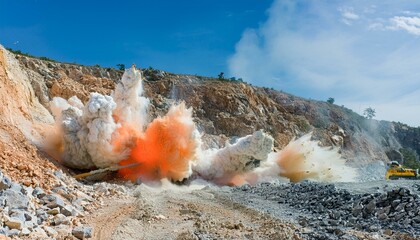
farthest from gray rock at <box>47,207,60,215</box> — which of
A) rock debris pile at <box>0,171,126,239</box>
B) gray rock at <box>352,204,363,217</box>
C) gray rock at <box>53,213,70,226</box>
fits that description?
gray rock at <box>352,204,363,217</box>

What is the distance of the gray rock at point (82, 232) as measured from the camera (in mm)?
12129

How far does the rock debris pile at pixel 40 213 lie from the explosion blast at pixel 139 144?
1172 cm

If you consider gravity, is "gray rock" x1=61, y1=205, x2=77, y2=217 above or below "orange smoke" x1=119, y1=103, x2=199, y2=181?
below

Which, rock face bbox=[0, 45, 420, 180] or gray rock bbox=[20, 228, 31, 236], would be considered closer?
gray rock bbox=[20, 228, 31, 236]

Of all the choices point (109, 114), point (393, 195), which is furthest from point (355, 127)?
point (393, 195)

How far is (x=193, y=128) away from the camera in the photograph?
101ft

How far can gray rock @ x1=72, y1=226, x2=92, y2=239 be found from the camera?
12129 millimetres

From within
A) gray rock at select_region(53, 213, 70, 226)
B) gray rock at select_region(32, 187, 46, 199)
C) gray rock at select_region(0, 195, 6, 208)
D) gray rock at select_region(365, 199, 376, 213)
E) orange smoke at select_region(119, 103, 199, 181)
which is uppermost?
orange smoke at select_region(119, 103, 199, 181)

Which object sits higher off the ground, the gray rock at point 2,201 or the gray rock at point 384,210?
the gray rock at point 2,201

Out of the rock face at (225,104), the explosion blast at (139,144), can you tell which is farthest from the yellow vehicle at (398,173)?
the rock face at (225,104)

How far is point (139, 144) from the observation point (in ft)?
99.8

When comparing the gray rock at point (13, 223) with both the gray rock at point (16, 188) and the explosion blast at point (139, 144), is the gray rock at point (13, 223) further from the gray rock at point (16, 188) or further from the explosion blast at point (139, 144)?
the explosion blast at point (139, 144)

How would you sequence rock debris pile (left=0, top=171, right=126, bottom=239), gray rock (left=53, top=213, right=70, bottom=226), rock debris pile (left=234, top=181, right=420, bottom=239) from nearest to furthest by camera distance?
rock debris pile (left=0, top=171, right=126, bottom=239) < gray rock (left=53, top=213, right=70, bottom=226) < rock debris pile (left=234, top=181, right=420, bottom=239)

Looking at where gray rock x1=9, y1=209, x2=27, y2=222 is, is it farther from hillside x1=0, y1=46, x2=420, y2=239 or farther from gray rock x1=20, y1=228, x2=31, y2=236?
gray rock x1=20, y1=228, x2=31, y2=236
